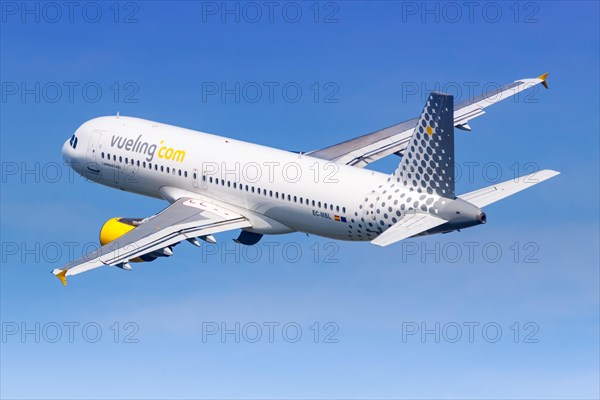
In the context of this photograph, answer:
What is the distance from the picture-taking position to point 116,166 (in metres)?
100

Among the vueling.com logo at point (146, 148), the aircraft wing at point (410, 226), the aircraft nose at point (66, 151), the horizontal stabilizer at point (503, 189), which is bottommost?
the aircraft wing at point (410, 226)

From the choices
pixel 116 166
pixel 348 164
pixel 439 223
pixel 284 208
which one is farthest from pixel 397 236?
pixel 116 166

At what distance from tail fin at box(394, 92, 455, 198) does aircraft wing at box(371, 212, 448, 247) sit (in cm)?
162

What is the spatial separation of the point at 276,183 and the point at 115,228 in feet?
36.0

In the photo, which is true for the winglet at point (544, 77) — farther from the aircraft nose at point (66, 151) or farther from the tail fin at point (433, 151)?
Result: the aircraft nose at point (66, 151)

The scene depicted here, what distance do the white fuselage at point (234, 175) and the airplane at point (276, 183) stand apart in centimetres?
9

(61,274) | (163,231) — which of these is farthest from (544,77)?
(61,274)

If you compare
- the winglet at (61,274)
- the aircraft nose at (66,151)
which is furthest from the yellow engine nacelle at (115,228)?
the aircraft nose at (66,151)

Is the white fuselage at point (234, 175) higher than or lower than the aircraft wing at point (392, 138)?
lower

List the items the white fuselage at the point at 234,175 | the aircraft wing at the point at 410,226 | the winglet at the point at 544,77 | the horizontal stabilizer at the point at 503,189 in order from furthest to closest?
the winglet at the point at 544,77
the white fuselage at the point at 234,175
the horizontal stabilizer at the point at 503,189
the aircraft wing at the point at 410,226

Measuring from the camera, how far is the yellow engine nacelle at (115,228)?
91.9m

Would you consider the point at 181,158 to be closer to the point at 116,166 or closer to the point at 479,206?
the point at 116,166

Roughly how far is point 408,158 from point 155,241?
16.6 meters

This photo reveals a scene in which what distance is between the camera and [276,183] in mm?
91312
